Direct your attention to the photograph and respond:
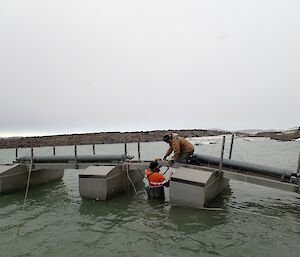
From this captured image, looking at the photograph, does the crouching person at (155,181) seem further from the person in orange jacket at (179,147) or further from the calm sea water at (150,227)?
the person in orange jacket at (179,147)

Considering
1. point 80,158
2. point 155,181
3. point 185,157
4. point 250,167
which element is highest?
point 185,157

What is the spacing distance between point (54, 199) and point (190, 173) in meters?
6.77

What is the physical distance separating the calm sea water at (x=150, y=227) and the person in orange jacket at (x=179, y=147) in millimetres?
2248

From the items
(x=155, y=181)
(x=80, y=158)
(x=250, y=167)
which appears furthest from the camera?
(x=80, y=158)

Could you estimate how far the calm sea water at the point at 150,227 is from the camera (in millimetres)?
7215

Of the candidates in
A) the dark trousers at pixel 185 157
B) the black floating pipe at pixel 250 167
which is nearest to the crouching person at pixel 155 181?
the dark trousers at pixel 185 157

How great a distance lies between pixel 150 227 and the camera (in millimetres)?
8852

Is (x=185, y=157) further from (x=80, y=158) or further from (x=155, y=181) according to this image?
(x=80, y=158)

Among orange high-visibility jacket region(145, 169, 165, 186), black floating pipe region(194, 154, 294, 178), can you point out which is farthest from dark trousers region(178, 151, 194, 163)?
orange high-visibility jacket region(145, 169, 165, 186)

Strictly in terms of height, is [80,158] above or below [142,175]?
above

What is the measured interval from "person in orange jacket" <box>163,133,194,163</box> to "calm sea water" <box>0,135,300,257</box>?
2248mm

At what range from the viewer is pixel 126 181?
46.4 feet

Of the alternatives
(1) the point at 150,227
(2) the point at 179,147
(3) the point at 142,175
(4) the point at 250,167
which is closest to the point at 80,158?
(3) the point at 142,175

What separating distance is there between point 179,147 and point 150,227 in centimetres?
434
